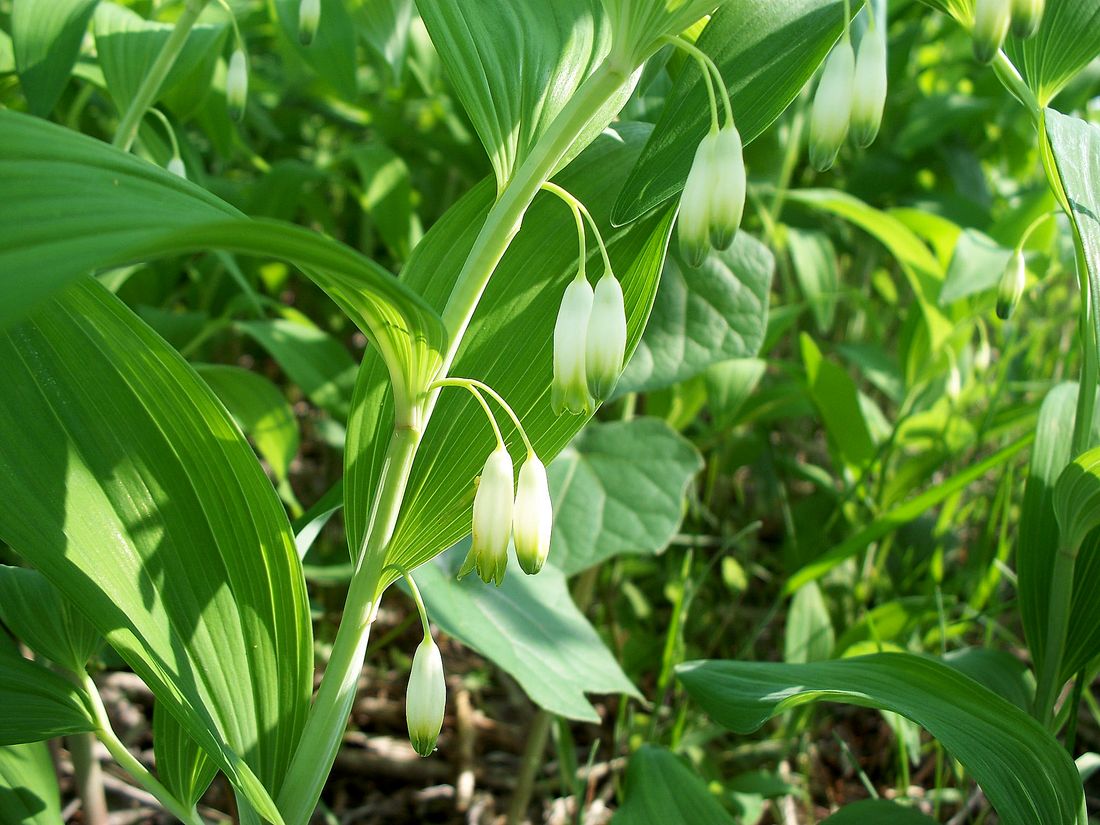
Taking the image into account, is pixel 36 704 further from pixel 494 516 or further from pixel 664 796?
pixel 664 796

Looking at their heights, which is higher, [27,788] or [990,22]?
[990,22]

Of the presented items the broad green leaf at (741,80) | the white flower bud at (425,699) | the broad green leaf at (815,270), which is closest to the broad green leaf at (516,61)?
the broad green leaf at (741,80)

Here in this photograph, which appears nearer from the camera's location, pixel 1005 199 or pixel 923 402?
pixel 923 402

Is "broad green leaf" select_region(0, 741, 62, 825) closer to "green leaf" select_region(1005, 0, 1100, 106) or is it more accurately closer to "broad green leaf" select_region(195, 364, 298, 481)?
"broad green leaf" select_region(195, 364, 298, 481)

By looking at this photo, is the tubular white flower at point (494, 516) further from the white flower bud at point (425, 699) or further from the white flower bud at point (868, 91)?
the white flower bud at point (868, 91)

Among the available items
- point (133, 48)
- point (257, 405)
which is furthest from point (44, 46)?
point (257, 405)

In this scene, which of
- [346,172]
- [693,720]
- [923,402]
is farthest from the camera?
[346,172]

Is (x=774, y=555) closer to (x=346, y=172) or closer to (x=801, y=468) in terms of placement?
(x=801, y=468)

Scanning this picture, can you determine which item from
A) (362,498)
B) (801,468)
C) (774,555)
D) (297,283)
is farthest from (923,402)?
(297,283)
